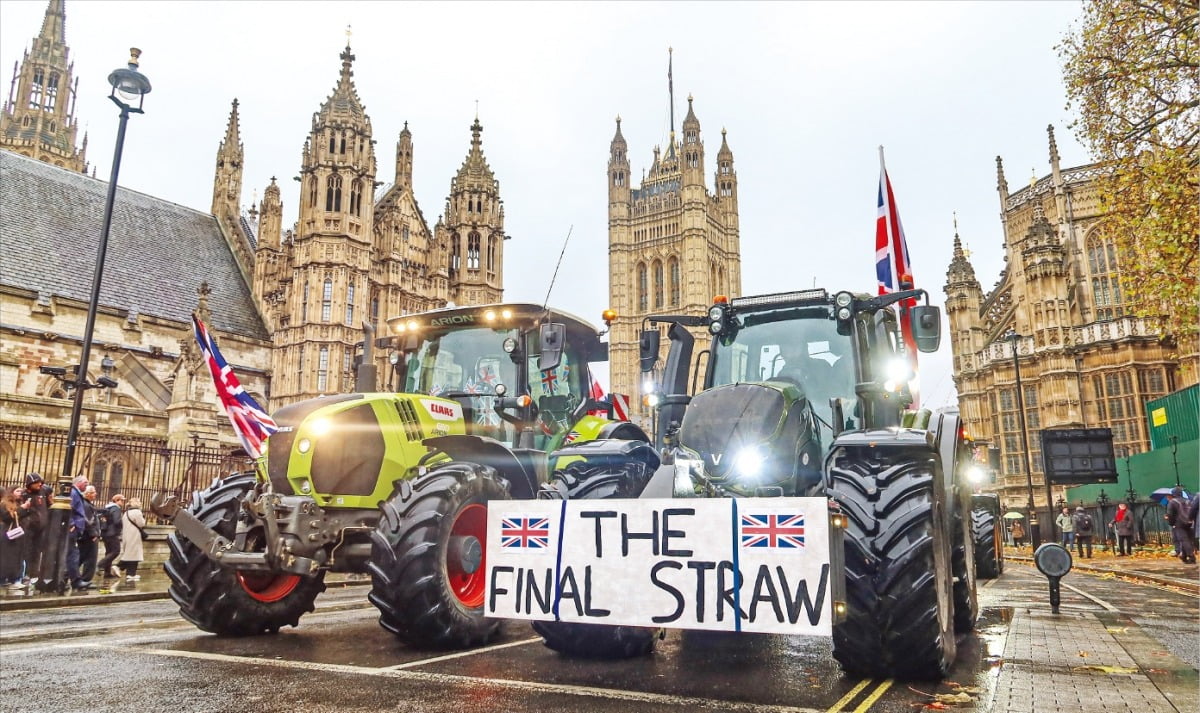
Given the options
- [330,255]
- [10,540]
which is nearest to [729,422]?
[10,540]

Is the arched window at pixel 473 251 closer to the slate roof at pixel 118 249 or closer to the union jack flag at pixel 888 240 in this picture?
the slate roof at pixel 118 249

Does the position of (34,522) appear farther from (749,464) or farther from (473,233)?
(473,233)

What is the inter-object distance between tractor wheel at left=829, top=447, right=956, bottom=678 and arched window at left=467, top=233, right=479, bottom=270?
39603 millimetres

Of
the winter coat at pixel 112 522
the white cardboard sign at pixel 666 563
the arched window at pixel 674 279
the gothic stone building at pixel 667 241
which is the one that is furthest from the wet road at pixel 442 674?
the arched window at pixel 674 279

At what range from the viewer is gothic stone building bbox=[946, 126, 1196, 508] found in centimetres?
3231

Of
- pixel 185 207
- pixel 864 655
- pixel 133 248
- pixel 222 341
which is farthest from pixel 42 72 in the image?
pixel 864 655

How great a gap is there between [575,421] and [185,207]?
134 ft

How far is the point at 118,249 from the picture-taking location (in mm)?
33875

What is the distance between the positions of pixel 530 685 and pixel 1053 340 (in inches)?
1472

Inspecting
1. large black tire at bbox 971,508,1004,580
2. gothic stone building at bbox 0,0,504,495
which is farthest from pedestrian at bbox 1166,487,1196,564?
gothic stone building at bbox 0,0,504,495

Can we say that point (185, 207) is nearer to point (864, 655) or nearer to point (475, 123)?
point (475, 123)

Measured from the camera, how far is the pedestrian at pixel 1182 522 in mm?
16375

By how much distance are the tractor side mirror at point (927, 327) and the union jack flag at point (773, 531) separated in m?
2.25

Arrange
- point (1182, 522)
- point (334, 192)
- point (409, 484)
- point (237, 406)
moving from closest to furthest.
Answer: point (409, 484)
point (237, 406)
point (1182, 522)
point (334, 192)
